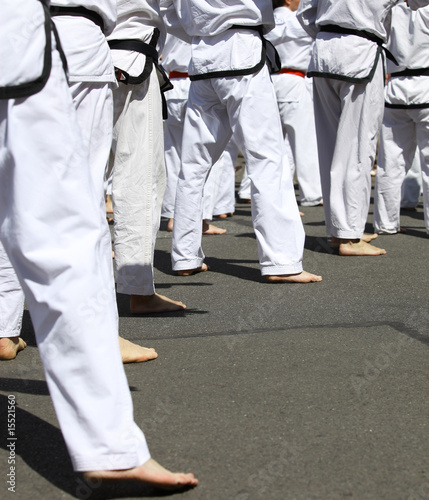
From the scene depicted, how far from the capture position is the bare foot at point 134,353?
10.0 ft

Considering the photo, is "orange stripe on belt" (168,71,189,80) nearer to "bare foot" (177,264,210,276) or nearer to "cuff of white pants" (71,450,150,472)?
"bare foot" (177,264,210,276)

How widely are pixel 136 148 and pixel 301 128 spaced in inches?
212

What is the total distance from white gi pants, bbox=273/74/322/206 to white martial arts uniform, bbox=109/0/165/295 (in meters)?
4.95

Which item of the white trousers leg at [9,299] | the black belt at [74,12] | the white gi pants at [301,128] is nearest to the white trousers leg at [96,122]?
the black belt at [74,12]

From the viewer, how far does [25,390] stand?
2754mm

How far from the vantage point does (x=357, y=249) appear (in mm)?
5508

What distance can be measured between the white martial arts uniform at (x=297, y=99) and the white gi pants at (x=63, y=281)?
6182mm

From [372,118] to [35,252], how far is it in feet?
13.1

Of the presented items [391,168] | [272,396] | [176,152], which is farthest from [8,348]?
[391,168]

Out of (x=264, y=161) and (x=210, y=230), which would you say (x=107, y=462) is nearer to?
(x=264, y=161)

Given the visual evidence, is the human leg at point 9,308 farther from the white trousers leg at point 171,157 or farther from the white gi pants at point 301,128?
the white gi pants at point 301,128

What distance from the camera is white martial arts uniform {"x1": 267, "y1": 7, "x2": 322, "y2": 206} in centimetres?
802

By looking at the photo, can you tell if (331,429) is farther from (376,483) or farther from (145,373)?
(145,373)

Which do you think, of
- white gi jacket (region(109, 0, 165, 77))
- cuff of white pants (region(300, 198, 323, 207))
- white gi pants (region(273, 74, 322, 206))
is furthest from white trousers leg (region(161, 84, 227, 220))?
white gi jacket (region(109, 0, 165, 77))
